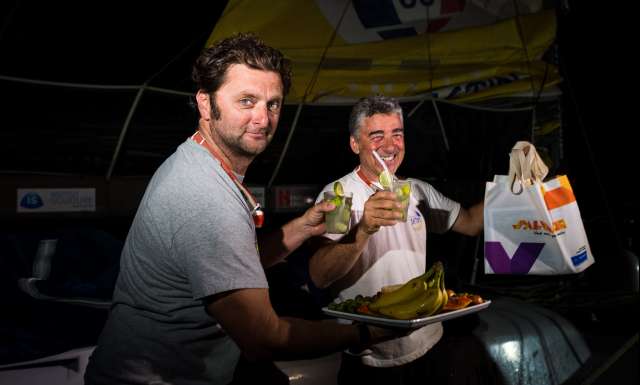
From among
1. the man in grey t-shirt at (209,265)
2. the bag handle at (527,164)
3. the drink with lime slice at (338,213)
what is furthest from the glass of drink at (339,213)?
the bag handle at (527,164)

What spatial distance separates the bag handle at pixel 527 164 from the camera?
2.04 metres

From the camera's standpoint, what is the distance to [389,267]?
2.17 m

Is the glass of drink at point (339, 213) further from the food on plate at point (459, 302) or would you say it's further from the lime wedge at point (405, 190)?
the food on plate at point (459, 302)

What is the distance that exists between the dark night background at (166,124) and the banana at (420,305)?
1.46 metres

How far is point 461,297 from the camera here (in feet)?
6.48

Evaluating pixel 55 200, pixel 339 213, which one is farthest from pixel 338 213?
pixel 55 200

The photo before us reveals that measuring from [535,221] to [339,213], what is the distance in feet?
2.73

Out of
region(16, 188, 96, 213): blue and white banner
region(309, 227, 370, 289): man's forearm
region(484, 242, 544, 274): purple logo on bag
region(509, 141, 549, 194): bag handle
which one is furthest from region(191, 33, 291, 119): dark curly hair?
region(16, 188, 96, 213): blue and white banner

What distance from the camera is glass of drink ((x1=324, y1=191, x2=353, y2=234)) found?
5.50 ft

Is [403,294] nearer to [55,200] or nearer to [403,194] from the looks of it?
[403,194]

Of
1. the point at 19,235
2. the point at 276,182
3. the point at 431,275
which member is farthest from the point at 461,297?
the point at 276,182

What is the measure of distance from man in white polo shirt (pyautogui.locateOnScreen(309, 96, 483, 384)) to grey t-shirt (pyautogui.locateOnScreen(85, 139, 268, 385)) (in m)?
0.69

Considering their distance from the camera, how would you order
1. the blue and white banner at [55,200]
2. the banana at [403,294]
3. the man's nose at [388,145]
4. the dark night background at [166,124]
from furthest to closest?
the blue and white banner at [55,200] < the dark night background at [166,124] < the man's nose at [388,145] < the banana at [403,294]

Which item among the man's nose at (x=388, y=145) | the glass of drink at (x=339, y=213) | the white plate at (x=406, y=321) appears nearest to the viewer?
the white plate at (x=406, y=321)
